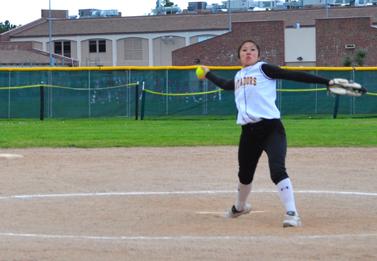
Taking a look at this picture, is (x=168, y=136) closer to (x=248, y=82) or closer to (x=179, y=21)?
(x=248, y=82)

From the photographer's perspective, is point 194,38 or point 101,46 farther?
point 101,46

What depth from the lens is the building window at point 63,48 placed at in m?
82.1

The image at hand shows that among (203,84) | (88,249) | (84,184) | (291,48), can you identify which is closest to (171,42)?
(291,48)

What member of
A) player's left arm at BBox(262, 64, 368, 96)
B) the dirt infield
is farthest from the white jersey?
the dirt infield

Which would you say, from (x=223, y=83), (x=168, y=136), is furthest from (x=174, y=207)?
(x=168, y=136)

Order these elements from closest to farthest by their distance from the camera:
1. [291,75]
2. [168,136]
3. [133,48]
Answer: [291,75], [168,136], [133,48]

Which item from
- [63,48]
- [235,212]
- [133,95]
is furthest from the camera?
[63,48]

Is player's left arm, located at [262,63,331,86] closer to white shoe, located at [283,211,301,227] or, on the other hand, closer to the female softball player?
the female softball player

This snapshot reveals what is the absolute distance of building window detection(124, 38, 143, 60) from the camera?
7788 cm

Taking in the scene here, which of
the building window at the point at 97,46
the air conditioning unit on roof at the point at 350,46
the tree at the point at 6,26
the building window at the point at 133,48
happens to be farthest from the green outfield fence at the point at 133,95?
the tree at the point at 6,26

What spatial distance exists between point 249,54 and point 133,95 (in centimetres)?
2440

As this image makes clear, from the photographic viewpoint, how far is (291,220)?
920 cm

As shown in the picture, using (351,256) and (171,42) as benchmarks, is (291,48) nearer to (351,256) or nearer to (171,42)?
(171,42)

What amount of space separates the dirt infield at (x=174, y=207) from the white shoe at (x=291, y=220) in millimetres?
128
